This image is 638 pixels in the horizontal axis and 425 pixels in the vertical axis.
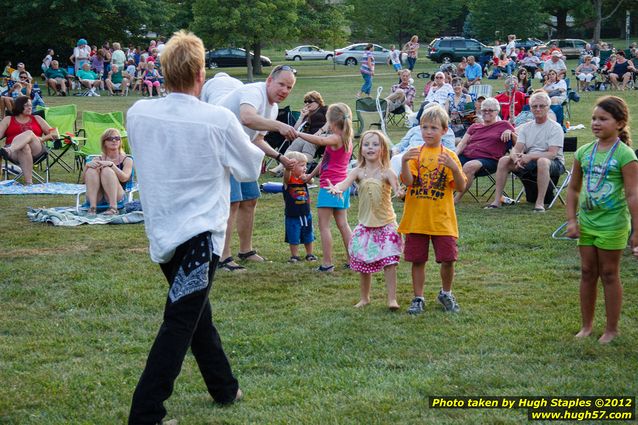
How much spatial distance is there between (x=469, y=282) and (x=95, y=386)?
3505mm

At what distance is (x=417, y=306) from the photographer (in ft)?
21.3

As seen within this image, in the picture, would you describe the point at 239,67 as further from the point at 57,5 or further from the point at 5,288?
the point at 5,288

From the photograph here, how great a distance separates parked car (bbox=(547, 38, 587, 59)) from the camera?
4959cm

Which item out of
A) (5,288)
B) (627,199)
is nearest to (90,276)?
(5,288)

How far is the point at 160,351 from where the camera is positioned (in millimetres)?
4168

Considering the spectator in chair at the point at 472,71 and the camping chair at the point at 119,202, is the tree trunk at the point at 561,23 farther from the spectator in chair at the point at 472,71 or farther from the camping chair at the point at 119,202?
the camping chair at the point at 119,202

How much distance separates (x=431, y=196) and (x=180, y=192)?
104 inches

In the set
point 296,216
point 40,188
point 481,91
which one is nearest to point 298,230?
point 296,216

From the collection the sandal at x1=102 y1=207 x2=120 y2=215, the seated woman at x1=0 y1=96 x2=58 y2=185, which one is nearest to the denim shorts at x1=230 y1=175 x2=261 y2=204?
the sandal at x1=102 y1=207 x2=120 y2=215

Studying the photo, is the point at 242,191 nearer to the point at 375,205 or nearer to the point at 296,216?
the point at 296,216

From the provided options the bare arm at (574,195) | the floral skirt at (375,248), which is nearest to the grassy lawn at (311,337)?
the floral skirt at (375,248)

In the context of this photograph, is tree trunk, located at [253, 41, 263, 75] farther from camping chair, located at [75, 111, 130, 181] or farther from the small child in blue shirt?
the small child in blue shirt

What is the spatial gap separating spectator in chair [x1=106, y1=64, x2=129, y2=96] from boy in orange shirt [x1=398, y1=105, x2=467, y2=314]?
27784 millimetres

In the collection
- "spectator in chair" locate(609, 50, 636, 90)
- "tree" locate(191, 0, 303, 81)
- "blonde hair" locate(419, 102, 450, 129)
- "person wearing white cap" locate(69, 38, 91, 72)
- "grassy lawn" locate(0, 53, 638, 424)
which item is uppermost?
"tree" locate(191, 0, 303, 81)
